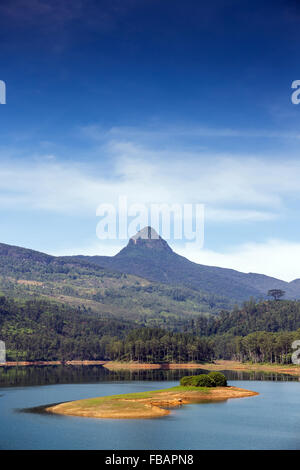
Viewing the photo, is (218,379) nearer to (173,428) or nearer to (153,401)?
(153,401)

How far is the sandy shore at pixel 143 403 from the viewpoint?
119 meters

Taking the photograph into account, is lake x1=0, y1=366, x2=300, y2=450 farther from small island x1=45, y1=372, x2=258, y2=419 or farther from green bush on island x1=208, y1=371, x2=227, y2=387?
green bush on island x1=208, y1=371, x2=227, y2=387

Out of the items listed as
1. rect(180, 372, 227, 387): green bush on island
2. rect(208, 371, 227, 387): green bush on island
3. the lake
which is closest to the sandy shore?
rect(180, 372, 227, 387): green bush on island

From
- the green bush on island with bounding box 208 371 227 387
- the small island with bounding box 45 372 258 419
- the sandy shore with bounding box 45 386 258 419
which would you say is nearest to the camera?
the sandy shore with bounding box 45 386 258 419

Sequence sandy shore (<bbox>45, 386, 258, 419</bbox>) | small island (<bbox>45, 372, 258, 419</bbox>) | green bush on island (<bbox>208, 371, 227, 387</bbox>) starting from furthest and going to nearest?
green bush on island (<bbox>208, 371, 227, 387</bbox>), small island (<bbox>45, 372, 258, 419</bbox>), sandy shore (<bbox>45, 386, 258, 419</bbox>)

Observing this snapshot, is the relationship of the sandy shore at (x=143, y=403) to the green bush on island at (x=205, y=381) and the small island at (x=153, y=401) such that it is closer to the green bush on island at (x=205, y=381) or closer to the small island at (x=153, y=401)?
the small island at (x=153, y=401)

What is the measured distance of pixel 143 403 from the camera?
131 m

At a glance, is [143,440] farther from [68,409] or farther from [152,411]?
[68,409]

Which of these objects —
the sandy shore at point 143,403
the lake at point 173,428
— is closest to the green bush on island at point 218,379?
the sandy shore at point 143,403

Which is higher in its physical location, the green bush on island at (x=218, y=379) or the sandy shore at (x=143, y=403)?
the green bush on island at (x=218, y=379)

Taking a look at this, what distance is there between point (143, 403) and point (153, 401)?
20.1 ft

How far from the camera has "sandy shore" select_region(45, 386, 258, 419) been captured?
391 feet
